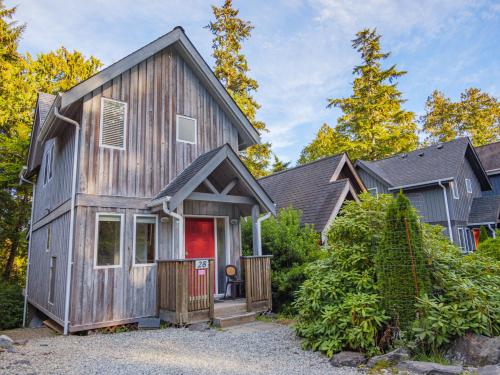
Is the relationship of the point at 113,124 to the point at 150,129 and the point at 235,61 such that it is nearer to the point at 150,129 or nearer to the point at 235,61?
the point at 150,129

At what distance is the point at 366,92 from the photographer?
91.6 ft

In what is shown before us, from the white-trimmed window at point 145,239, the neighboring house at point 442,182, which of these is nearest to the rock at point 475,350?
the white-trimmed window at point 145,239

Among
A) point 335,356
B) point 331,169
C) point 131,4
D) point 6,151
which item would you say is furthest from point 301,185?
point 6,151

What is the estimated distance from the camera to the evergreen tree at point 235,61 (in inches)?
896

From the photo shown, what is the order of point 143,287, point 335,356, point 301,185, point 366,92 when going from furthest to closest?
1. point 366,92
2. point 301,185
3. point 143,287
4. point 335,356

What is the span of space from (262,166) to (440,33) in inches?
555

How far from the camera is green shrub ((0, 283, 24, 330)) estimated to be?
1173 centimetres

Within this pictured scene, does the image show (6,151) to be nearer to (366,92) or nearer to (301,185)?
(301,185)

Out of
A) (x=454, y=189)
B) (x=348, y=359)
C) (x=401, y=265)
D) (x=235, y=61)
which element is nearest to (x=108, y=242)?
(x=348, y=359)

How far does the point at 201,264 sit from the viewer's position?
7.25 m

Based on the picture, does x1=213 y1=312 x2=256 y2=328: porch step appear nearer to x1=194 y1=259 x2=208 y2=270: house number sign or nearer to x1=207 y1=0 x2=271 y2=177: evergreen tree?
x1=194 y1=259 x2=208 y2=270: house number sign

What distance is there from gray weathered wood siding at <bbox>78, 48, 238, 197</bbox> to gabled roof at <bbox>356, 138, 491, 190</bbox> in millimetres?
13212

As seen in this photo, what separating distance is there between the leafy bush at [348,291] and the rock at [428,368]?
49 centimetres

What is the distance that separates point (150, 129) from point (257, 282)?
15.2ft
